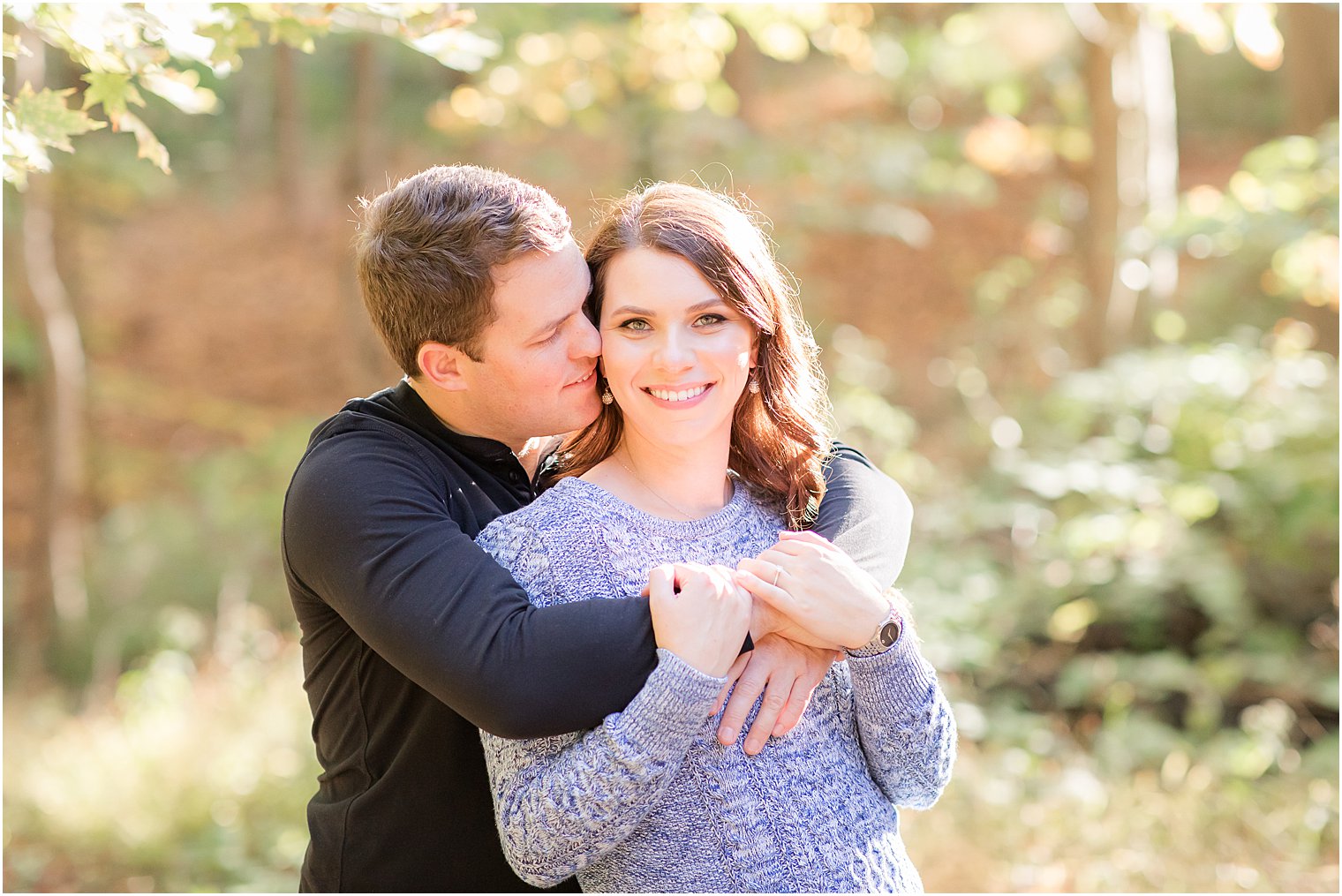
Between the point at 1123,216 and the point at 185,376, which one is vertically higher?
the point at 1123,216

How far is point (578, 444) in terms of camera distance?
2553mm

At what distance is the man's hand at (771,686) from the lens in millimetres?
2000

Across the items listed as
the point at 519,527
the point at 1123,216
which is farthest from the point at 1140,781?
the point at 519,527

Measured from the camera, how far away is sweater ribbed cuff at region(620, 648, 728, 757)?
1834 mm

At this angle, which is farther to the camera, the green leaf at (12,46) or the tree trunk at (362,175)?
the tree trunk at (362,175)

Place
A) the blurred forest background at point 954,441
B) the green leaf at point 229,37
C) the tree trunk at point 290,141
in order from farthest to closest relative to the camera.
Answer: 1. the tree trunk at point 290,141
2. the blurred forest background at point 954,441
3. the green leaf at point 229,37

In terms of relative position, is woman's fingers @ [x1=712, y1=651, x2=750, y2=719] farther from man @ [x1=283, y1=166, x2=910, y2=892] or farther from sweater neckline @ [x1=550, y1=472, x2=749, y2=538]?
sweater neckline @ [x1=550, y1=472, x2=749, y2=538]

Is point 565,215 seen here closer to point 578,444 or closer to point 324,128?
point 578,444

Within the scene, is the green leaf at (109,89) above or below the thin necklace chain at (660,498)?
above

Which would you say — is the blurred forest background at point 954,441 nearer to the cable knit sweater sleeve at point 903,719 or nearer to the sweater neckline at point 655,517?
the sweater neckline at point 655,517

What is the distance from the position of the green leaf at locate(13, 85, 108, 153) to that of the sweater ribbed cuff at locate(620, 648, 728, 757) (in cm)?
146

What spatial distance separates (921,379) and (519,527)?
9190 millimetres

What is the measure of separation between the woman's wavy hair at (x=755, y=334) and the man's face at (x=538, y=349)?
8 centimetres

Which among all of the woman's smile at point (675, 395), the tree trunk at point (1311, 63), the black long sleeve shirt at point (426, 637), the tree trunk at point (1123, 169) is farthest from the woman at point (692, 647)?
the tree trunk at point (1311, 63)
